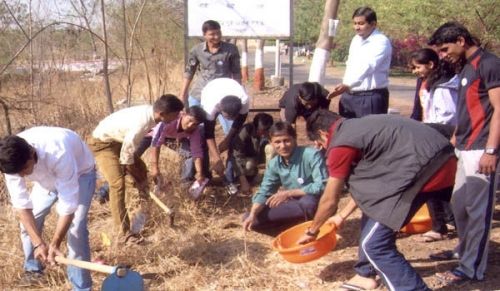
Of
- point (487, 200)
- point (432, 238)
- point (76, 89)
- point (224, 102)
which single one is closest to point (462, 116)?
point (487, 200)

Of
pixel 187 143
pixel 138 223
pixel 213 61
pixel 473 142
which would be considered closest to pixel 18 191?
pixel 138 223

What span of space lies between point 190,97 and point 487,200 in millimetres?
3489

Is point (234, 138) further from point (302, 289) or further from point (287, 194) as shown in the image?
point (302, 289)

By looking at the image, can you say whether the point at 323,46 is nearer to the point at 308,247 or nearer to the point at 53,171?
the point at 308,247

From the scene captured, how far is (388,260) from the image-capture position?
3.21 m

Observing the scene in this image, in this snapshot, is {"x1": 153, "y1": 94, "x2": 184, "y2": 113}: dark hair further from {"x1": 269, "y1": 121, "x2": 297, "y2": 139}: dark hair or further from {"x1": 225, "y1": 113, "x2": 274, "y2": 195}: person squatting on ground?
{"x1": 225, "y1": 113, "x2": 274, "y2": 195}: person squatting on ground

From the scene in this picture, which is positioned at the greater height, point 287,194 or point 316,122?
point 316,122

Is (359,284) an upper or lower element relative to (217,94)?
lower

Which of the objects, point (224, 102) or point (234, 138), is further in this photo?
point (234, 138)

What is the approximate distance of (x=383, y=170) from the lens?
3154 mm

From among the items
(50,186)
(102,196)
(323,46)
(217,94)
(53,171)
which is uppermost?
(323,46)

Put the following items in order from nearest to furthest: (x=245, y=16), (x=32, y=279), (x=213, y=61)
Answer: (x=32, y=279)
(x=213, y=61)
(x=245, y=16)

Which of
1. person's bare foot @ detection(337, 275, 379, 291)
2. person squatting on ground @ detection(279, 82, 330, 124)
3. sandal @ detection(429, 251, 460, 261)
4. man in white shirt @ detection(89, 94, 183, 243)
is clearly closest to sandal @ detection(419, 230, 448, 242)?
sandal @ detection(429, 251, 460, 261)

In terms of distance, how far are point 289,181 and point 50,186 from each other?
1.85m
